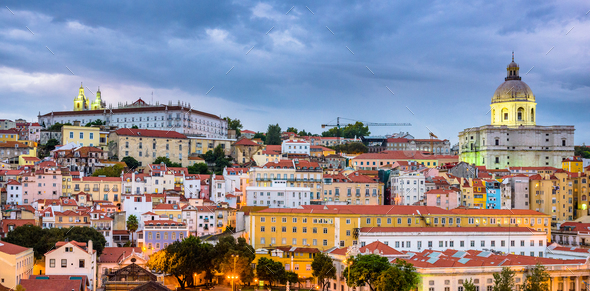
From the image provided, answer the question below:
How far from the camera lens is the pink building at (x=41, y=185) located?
6269cm

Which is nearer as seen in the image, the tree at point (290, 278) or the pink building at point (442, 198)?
the tree at point (290, 278)

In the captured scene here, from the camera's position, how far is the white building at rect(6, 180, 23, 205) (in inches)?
2438

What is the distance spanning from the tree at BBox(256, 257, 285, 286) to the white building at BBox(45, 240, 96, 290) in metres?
10.9

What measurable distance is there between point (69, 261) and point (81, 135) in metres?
46.3

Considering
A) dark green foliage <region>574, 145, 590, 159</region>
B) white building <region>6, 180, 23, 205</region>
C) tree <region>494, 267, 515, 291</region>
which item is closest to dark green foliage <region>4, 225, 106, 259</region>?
white building <region>6, 180, 23, 205</region>

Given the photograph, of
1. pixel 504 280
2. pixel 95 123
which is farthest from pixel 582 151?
pixel 504 280

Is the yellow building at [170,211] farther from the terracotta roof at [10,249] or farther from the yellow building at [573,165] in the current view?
the yellow building at [573,165]

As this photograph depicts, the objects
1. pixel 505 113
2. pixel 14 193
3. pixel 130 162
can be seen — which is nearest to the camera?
pixel 14 193

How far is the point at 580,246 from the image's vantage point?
59781mm

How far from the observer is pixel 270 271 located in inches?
1853

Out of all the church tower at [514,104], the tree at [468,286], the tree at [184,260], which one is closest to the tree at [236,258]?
the tree at [184,260]

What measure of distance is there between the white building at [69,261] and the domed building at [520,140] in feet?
198

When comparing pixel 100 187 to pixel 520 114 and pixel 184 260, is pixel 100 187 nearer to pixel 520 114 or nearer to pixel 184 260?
pixel 184 260

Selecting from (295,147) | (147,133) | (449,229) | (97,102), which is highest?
(97,102)
